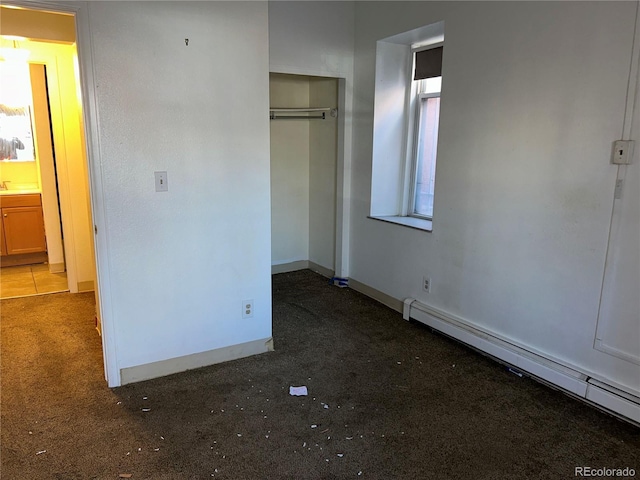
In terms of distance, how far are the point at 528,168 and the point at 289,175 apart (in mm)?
2732

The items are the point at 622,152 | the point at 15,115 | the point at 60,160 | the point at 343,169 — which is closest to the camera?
the point at 622,152

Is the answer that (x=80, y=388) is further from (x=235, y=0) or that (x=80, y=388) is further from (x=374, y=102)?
(x=374, y=102)

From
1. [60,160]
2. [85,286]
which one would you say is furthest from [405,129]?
[85,286]

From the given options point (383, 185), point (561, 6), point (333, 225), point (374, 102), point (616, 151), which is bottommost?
point (333, 225)

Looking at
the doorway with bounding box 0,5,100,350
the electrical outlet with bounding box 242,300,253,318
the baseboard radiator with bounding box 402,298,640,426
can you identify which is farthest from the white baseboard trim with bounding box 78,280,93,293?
the baseboard radiator with bounding box 402,298,640,426

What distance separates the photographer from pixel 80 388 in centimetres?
270

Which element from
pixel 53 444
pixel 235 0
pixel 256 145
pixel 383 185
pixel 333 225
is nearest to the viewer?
pixel 53 444

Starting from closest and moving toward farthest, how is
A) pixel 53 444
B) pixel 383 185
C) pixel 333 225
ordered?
1. pixel 53 444
2. pixel 383 185
3. pixel 333 225

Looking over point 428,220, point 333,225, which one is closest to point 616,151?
point 428,220

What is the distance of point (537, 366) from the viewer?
9.05ft

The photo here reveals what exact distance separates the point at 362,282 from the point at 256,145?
2.00 metres

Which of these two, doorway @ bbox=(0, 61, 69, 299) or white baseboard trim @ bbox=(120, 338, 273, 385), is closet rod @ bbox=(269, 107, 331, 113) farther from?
white baseboard trim @ bbox=(120, 338, 273, 385)

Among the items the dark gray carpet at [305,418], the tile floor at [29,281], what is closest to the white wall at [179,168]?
the dark gray carpet at [305,418]

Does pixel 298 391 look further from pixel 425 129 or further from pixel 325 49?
pixel 325 49
